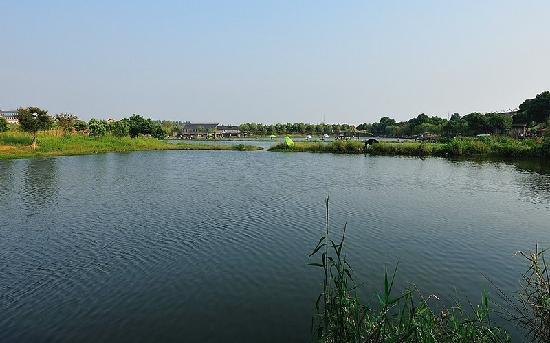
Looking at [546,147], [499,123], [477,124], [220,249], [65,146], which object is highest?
[499,123]

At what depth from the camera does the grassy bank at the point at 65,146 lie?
68.9 m

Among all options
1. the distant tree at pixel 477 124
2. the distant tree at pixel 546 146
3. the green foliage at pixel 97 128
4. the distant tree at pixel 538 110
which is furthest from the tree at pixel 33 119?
the distant tree at pixel 538 110

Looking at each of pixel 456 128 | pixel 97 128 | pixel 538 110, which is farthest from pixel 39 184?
pixel 538 110

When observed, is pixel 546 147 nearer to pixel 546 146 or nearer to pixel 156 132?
pixel 546 146

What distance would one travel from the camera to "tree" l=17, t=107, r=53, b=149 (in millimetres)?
68625

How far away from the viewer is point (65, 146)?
78438mm

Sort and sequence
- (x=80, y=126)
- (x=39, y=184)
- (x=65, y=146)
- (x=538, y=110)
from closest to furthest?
(x=39, y=184)
(x=65, y=146)
(x=538, y=110)
(x=80, y=126)

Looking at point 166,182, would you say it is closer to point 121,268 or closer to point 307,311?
point 121,268

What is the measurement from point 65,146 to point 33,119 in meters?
10.6

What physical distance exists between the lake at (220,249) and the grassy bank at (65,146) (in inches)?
1308

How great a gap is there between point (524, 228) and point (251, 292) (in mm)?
20419

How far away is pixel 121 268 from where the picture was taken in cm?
1698

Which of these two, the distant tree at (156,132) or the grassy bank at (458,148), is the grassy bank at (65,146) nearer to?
the grassy bank at (458,148)

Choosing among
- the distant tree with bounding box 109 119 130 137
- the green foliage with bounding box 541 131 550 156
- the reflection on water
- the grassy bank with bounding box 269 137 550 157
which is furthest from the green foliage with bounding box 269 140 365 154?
the reflection on water
